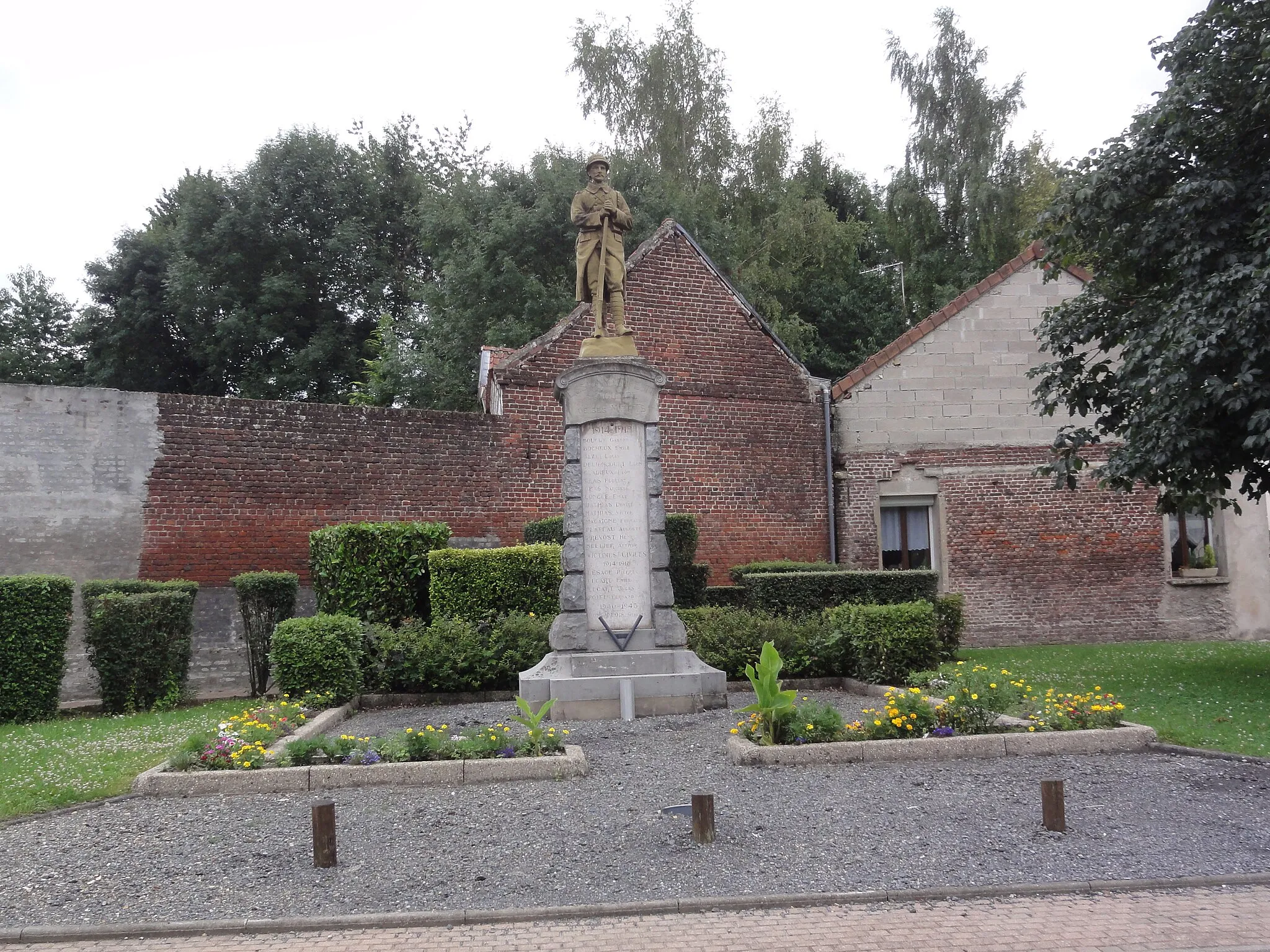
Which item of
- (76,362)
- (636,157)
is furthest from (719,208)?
(76,362)

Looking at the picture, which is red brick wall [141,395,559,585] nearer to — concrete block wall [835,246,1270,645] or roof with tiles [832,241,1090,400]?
roof with tiles [832,241,1090,400]

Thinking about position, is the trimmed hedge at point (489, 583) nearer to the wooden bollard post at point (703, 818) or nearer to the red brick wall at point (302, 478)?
the red brick wall at point (302, 478)

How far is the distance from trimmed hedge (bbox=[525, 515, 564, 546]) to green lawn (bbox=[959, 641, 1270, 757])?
5.88 metres

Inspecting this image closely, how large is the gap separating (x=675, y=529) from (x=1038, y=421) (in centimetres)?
716

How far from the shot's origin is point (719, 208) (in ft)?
92.5

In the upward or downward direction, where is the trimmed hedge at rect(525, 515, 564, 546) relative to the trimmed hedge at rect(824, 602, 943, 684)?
upward

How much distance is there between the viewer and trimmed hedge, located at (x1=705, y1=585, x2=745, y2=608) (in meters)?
14.8

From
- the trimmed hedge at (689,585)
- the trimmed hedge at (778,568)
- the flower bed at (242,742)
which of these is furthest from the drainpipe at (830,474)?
the flower bed at (242,742)

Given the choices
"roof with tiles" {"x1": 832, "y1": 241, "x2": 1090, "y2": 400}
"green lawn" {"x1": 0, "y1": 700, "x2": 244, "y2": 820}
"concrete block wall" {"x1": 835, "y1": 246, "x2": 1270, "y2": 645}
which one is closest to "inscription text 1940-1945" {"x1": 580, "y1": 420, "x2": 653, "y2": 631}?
"green lawn" {"x1": 0, "y1": 700, "x2": 244, "y2": 820}

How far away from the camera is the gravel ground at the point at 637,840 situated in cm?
488

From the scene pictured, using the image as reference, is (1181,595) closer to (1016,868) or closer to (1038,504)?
(1038,504)

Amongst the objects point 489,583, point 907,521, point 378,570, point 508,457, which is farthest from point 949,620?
point 378,570

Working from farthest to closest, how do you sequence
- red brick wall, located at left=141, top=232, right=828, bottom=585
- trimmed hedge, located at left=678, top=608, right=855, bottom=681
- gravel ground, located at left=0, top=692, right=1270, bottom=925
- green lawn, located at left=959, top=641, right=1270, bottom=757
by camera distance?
1. red brick wall, located at left=141, top=232, right=828, bottom=585
2. trimmed hedge, located at left=678, top=608, right=855, bottom=681
3. green lawn, located at left=959, top=641, right=1270, bottom=757
4. gravel ground, located at left=0, top=692, right=1270, bottom=925

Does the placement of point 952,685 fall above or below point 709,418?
below
